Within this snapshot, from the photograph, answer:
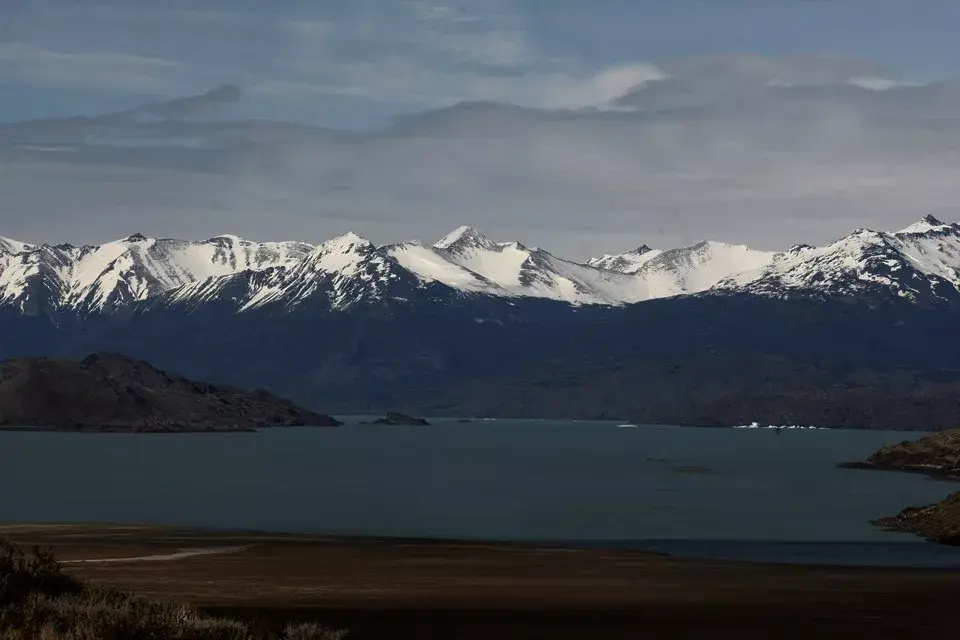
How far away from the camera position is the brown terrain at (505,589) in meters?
46.6

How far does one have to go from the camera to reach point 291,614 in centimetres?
4706

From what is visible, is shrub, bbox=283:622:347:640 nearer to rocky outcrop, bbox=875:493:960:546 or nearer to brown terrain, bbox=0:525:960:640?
brown terrain, bbox=0:525:960:640

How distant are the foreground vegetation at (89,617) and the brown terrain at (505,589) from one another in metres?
5.80

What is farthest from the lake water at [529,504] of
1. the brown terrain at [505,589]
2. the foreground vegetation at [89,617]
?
the foreground vegetation at [89,617]

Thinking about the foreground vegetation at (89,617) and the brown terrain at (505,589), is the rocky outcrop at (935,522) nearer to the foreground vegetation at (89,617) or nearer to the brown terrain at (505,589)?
the brown terrain at (505,589)

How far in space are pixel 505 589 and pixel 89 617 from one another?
26341 millimetres

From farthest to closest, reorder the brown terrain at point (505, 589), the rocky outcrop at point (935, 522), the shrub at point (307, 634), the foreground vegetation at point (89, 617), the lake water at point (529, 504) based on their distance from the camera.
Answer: the lake water at point (529, 504)
the rocky outcrop at point (935, 522)
the brown terrain at point (505, 589)
the shrub at point (307, 634)
the foreground vegetation at point (89, 617)

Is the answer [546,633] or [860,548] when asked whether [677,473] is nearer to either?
[860,548]

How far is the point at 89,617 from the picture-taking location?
33.4 metres

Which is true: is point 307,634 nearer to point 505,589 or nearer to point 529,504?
point 505,589

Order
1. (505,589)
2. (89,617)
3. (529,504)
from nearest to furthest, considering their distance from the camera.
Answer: (89,617)
(505,589)
(529,504)

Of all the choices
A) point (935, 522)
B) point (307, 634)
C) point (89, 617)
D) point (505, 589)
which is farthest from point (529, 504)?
point (89, 617)

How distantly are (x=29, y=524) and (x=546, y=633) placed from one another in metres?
55.7

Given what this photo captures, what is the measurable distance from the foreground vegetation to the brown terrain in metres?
A: 5.80
